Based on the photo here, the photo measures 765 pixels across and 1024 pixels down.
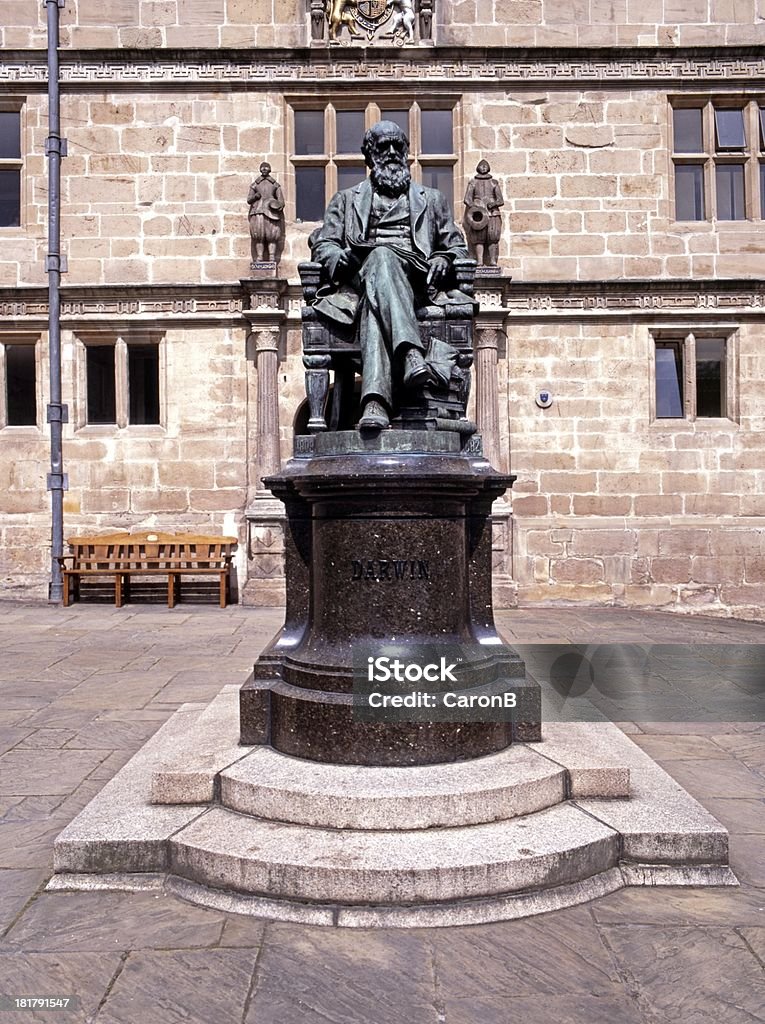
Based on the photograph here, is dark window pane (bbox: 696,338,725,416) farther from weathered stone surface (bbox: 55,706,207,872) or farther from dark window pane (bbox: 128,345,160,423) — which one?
weathered stone surface (bbox: 55,706,207,872)

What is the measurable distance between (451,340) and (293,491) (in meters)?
1.10

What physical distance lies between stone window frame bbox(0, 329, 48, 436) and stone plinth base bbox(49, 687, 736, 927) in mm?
8647

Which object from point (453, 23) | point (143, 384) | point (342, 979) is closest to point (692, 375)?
point (453, 23)

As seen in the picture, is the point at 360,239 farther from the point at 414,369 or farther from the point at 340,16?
the point at 340,16

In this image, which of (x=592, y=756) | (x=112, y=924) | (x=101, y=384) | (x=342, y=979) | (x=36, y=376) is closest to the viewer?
(x=342, y=979)

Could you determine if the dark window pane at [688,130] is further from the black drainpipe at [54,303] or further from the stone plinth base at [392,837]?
the stone plinth base at [392,837]

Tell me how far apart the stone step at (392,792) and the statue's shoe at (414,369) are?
1686 millimetres

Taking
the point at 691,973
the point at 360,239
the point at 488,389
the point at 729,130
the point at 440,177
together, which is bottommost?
the point at 691,973

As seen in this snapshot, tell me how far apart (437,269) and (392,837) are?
2.62 meters

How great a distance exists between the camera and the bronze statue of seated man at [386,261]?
3.73 meters

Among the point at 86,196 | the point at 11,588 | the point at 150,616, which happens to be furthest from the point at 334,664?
the point at 86,196

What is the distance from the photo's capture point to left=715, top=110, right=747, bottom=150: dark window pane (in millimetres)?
11148

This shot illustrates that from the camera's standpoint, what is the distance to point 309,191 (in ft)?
37.0

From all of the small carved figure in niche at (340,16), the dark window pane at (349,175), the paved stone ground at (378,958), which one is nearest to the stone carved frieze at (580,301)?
the dark window pane at (349,175)
